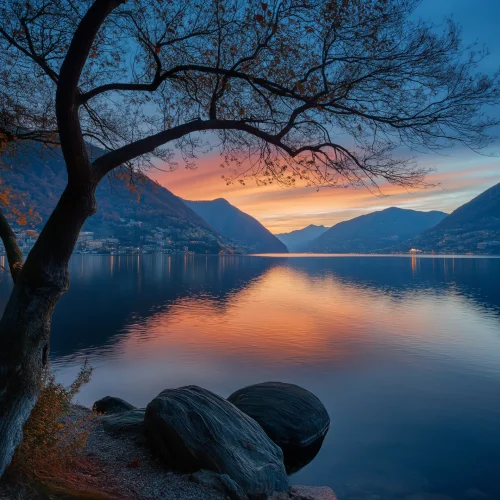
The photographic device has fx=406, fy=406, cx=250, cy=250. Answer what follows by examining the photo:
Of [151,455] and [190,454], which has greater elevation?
[190,454]

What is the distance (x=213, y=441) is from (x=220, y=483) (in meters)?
0.98

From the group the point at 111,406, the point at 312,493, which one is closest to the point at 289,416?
the point at 312,493

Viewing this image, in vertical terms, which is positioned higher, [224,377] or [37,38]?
[37,38]

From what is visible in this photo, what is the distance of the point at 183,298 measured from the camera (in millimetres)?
58688

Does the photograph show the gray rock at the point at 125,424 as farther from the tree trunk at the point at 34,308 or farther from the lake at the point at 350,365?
the lake at the point at 350,365

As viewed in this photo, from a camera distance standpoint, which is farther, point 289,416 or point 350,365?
point 350,365

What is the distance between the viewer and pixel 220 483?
7.75 meters

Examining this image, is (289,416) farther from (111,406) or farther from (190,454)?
(111,406)

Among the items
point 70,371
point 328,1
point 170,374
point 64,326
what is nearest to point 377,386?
point 170,374

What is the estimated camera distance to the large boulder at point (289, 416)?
12.5m

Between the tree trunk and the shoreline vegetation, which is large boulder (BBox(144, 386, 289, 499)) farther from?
the tree trunk

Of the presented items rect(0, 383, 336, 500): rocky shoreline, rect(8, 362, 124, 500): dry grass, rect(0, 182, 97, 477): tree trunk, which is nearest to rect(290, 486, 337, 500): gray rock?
rect(0, 383, 336, 500): rocky shoreline

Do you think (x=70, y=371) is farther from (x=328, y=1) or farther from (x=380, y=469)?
(x=328, y=1)

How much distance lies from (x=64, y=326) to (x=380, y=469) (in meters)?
31.3
